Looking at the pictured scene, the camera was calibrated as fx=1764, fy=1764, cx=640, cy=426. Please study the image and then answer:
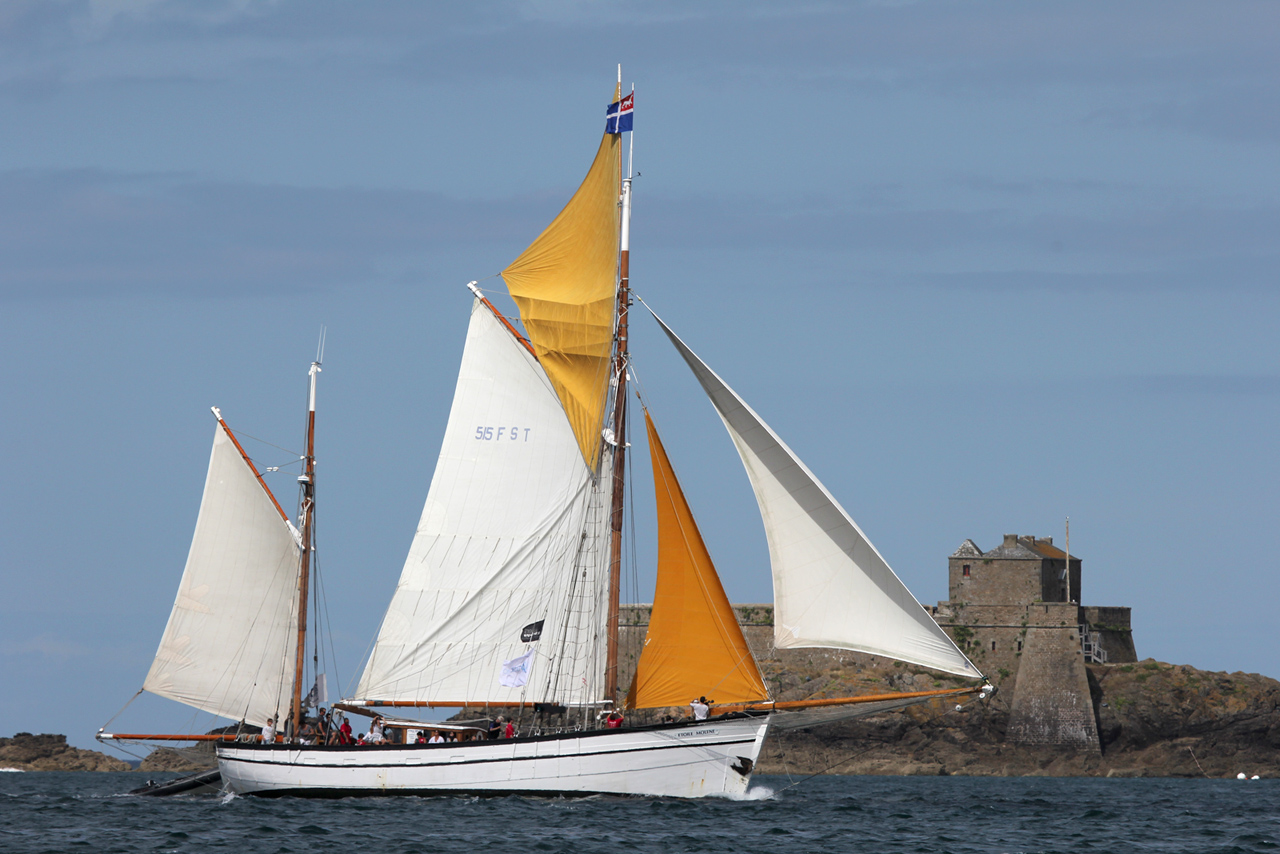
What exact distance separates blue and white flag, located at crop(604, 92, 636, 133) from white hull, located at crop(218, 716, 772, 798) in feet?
53.4

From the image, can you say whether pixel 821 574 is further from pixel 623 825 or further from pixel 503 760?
pixel 503 760

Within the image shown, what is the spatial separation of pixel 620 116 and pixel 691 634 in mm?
14579

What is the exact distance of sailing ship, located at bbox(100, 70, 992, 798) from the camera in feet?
142

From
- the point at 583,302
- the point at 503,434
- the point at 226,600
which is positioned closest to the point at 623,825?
the point at 503,434

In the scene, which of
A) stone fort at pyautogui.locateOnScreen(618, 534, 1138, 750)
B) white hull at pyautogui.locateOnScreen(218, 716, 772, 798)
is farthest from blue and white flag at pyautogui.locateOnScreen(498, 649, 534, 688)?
stone fort at pyautogui.locateOnScreen(618, 534, 1138, 750)

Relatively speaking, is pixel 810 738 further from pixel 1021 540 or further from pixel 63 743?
pixel 63 743

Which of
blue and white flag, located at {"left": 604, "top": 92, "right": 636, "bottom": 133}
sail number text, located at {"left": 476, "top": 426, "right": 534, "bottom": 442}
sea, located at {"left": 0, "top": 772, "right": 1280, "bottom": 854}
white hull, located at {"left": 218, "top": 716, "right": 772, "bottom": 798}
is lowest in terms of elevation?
sea, located at {"left": 0, "top": 772, "right": 1280, "bottom": 854}

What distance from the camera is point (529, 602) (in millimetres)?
47031

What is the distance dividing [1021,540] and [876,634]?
58.5 m

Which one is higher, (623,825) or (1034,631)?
(1034,631)

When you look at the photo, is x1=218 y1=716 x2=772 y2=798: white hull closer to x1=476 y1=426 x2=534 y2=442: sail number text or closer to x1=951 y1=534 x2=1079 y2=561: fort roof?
x1=476 y1=426 x2=534 y2=442: sail number text

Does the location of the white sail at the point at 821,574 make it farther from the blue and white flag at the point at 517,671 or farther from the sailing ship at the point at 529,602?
the blue and white flag at the point at 517,671

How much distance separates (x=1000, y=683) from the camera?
92000 mm

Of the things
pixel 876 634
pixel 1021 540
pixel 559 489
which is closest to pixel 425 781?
pixel 559 489
